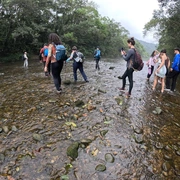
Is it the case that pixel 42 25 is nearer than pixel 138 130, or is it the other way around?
pixel 138 130

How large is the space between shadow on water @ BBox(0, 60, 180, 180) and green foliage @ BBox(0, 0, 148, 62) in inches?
800

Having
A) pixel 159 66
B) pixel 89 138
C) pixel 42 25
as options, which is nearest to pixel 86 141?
pixel 89 138

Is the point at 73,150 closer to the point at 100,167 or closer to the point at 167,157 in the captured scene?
the point at 100,167

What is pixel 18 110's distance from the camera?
542 centimetres

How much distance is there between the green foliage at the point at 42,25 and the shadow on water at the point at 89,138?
2032 cm

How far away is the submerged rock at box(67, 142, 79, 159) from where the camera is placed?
131 inches

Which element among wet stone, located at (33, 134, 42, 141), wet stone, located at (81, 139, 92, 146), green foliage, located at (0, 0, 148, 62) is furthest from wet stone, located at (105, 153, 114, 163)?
green foliage, located at (0, 0, 148, 62)

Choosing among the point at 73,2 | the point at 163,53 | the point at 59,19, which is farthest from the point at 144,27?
the point at 163,53

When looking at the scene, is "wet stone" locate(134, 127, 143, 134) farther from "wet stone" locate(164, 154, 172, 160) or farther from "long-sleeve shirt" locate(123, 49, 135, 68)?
"long-sleeve shirt" locate(123, 49, 135, 68)

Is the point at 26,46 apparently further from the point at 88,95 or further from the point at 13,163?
the point at 13,163

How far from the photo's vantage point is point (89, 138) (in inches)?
156

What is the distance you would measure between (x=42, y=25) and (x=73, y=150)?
30.2 meters

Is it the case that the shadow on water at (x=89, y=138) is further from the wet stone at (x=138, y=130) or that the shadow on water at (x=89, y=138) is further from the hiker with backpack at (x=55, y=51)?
the hiker with backpack at (x=55, y=51)

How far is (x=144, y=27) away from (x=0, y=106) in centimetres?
5031
